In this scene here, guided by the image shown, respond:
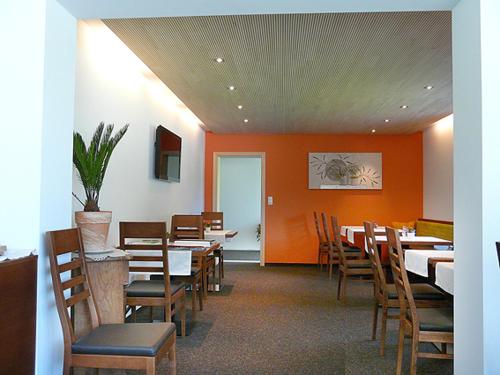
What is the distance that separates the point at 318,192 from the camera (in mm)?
7293

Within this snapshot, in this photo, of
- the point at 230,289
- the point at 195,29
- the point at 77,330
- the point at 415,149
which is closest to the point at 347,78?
the point at 195,29

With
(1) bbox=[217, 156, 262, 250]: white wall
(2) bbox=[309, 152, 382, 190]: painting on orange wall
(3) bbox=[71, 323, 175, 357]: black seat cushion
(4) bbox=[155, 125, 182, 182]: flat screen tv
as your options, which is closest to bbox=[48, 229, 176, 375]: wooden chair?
(3) bbox=[71, 323, 175, 357]: black seat cushion

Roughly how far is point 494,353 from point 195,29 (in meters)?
2.67

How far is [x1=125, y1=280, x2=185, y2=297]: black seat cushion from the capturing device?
2.89m

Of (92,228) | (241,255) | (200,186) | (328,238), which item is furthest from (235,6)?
(241,255)

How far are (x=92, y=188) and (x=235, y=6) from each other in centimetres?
129

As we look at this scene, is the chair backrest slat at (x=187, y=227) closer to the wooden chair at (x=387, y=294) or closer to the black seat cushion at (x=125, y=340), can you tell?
the wooden chair at (x=387, y=294)

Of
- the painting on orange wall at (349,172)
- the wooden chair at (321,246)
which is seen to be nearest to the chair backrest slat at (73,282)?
the wooden chair at (321,246)

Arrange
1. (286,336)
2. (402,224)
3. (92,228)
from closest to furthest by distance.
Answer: (92,228) → (286,336) → (402,224)

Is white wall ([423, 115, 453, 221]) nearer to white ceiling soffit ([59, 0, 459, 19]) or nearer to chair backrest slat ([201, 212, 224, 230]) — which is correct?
chair backrest slat ([201, 212, 224, 230])

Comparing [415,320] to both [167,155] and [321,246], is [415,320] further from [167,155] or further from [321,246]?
[321,246]

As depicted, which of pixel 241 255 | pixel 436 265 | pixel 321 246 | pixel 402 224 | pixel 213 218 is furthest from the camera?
pixel 241 255

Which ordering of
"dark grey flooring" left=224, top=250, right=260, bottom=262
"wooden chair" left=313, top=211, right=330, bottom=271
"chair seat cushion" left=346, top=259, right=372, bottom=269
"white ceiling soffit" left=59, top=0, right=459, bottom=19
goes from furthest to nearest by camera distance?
1. "dark grey flooring" left=224, top=250, right=260, bottom=262
2. "wooden chair" left=313, top=211, right=330, bottom=271
3. "chair seat cushion" left=346, top=259, right=372, bottom=269
4. "white ceiling soffit" left=59, top=0, right=459, bottom=19

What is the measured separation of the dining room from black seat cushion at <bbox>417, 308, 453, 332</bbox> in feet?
0.04
